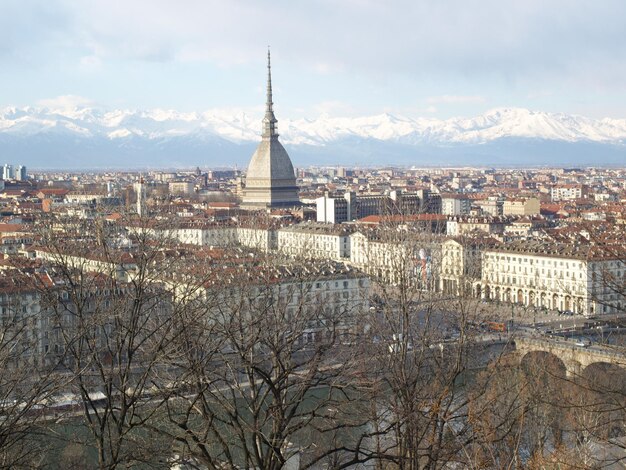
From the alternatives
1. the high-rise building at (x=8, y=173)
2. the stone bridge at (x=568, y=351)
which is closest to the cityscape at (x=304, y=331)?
the stone bridge at (x=568, y=351)

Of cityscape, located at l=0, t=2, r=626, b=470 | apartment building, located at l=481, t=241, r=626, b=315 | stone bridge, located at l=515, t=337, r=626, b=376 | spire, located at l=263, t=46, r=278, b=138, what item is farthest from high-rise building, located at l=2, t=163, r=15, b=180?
stone bridge, located at l=515, t=337, r=626, b=376

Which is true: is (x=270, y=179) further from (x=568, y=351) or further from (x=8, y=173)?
(x=8, y=173)

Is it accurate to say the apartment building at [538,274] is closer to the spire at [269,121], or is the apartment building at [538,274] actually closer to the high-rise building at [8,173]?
the spire at [269,121]

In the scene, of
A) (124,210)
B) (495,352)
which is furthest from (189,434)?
(495,352)

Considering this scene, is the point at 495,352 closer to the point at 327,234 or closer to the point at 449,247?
the point at 449,247

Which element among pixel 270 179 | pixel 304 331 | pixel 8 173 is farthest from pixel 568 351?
pixel 8 173

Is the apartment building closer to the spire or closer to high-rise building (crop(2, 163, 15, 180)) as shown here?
the spire

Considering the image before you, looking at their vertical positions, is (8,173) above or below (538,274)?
above
